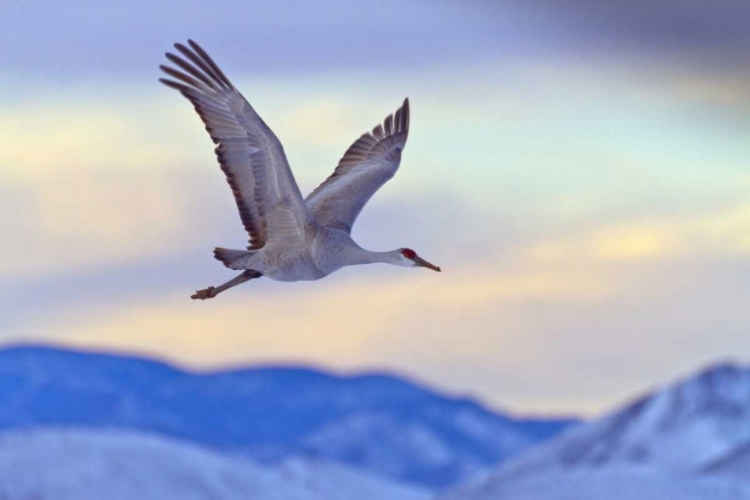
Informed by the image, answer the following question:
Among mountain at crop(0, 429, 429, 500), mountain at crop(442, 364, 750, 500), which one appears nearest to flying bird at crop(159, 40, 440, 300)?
mountain at crop(442, 364, 750, 500)

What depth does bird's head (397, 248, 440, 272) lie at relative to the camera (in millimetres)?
21516

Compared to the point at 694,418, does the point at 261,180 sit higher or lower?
higher

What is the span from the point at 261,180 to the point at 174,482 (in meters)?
80.9

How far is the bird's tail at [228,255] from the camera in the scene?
21.9 meters

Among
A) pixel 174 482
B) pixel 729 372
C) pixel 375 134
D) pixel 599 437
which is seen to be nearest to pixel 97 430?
pixel 174 482

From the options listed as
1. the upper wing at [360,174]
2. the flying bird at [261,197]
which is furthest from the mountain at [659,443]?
the flying bird at [261,197]

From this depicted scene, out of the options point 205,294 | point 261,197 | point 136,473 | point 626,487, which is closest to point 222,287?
point 205,294

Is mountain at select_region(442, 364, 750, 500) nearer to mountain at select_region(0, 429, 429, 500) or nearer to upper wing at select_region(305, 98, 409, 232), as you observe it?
mountain at select_region(0, 429, 429, 500)

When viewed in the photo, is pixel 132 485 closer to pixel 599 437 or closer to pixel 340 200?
pixel 599 437

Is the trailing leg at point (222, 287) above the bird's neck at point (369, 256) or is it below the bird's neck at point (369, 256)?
below

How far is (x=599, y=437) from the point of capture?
12075 centimetres

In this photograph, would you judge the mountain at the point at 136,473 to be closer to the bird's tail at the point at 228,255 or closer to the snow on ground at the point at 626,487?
the snow on ground at the point at 626,487

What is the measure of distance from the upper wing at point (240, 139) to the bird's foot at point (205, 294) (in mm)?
2435

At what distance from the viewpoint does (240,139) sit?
70.0 feet
